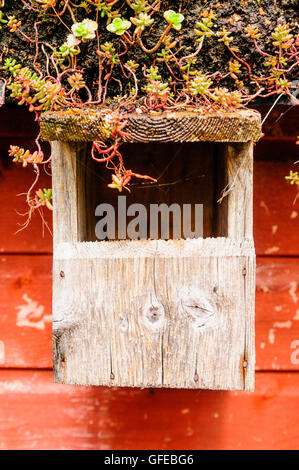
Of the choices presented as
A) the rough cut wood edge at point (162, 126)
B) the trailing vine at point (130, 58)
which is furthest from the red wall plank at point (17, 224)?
the rough cut wood edge at point (162, 126)

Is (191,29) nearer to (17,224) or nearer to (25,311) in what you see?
(17,224)

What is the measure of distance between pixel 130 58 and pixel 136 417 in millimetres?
919

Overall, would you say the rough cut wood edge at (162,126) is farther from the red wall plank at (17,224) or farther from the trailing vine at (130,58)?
the red wall plank at (17,224)

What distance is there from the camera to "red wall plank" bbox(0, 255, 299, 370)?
109 cm

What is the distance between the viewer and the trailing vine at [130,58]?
73 cm

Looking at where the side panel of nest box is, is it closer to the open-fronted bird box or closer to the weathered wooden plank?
the open-fronted bird box

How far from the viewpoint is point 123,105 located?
71cm

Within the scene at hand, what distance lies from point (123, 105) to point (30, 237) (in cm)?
53

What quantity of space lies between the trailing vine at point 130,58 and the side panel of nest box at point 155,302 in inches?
5.0

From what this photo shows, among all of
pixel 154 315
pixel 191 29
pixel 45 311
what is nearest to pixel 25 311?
pixel 45 311

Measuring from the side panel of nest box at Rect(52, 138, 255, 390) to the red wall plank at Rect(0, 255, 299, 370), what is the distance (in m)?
0.41

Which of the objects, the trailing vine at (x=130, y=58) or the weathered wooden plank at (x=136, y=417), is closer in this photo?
the trailing vine at (x=130, y=58)

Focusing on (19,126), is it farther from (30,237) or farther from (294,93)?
(294,93)

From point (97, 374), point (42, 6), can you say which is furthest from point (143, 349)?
point (42, 6)
